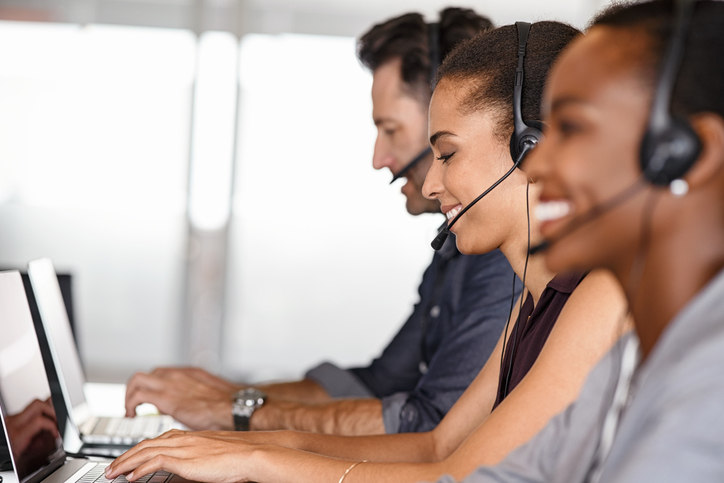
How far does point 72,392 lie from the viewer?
5.25ft

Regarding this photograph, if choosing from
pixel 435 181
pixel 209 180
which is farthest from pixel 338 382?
pixel 209 180

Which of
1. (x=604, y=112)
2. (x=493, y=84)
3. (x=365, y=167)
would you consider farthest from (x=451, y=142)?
(x=365, y=167)

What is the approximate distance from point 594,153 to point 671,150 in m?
0.07

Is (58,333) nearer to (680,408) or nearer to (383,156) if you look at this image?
(383,156)

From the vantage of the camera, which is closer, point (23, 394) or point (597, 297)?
point (597, 297)

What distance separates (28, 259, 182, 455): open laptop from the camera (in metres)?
1.49

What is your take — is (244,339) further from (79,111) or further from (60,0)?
(60,0)

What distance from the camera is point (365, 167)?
492cm

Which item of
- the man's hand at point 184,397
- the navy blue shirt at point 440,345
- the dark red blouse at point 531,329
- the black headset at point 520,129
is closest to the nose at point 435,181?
the black headset at point 520,129

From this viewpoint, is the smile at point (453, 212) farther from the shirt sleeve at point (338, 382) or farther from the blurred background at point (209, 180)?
the blurred background at point (209, 180)

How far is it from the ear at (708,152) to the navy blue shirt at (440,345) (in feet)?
3.25

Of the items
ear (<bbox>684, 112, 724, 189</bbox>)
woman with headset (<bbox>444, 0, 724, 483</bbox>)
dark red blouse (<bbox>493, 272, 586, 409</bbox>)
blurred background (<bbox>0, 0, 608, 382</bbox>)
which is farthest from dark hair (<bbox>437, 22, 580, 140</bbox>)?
blurred background (<bbox>0, 0, 608, 382</bbox>)

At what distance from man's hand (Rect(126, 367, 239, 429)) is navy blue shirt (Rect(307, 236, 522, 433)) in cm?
31

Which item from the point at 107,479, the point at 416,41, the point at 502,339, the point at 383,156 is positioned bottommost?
the point at 107,479
